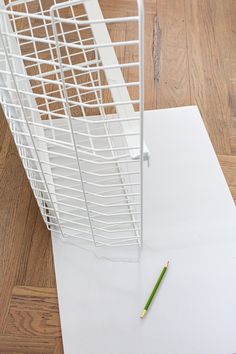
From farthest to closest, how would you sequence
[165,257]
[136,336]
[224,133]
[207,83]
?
1. [207,83]
2. [224,133]
3. [165,257]
4. [136,336]

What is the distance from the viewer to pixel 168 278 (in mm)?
987

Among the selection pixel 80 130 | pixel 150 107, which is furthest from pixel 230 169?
pixel 80 130

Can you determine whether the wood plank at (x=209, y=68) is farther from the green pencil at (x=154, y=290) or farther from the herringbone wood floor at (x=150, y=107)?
the green pencil at (x=154, y=290)

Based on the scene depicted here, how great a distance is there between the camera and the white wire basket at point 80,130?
629mm

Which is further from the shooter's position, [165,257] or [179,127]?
[179,127]

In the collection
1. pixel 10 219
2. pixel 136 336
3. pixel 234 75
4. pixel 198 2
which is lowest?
pixel 136 336

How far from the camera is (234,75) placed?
144 cm

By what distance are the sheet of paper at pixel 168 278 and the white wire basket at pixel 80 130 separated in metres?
0.06

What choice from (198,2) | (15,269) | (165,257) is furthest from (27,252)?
(198,2)

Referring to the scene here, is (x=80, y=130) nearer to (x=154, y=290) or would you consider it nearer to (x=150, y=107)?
(x=150, y=107)

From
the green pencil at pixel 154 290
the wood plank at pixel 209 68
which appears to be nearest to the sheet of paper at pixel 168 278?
the green pencil at pixel 154 290

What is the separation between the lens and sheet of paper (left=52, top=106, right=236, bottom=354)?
91 centimetres

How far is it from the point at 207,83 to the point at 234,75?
97 mm

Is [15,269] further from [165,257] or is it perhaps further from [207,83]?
[207,83]
